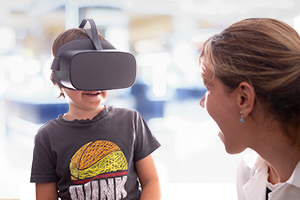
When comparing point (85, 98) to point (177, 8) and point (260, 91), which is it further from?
point (177, 8)

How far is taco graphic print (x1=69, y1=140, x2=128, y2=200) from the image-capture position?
0.86 m

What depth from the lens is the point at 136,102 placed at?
1907 millimetres

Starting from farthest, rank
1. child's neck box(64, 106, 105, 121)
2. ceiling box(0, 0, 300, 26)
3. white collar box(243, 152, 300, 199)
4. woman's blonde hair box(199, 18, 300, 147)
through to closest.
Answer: ceiling box(0, 0, 300, 26) < child's neck box(64, 106, 105, 121) < white collar box(243, 152, 300, 199) < woman's blonde hair box(199, 18, 300, 147)

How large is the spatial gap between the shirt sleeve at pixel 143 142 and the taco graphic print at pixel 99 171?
67 millimetres

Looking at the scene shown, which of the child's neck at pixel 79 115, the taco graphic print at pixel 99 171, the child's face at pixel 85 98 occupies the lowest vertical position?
the taco graphic print at pixel 99 171

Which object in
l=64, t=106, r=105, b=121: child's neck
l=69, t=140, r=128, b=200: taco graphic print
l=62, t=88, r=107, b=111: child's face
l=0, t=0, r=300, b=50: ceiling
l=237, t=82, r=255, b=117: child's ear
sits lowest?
l=69, t=140, r=128, b=200: taco graphic print

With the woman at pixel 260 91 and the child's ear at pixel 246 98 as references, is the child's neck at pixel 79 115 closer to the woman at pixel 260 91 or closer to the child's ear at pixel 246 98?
the woman at pixel 260 91

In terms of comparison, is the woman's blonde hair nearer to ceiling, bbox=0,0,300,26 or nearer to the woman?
the woman

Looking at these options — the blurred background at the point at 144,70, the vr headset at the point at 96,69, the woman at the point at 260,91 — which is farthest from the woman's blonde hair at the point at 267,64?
the blurred background at the point at 144,70

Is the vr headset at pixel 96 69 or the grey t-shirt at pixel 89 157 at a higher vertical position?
the vr headset at pixel 96 69

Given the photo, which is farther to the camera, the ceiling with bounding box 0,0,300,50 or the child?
the ceiling with bounding box 0,0,300,50

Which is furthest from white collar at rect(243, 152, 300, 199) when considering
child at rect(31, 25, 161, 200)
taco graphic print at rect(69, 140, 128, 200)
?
taco graphic print at rect(69, 140, 128, 200)

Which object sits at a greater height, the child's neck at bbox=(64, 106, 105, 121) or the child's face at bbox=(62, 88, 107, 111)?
the child's face at bbox=(62, 88, 107, 111)

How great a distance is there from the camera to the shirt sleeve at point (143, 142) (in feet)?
3.14
